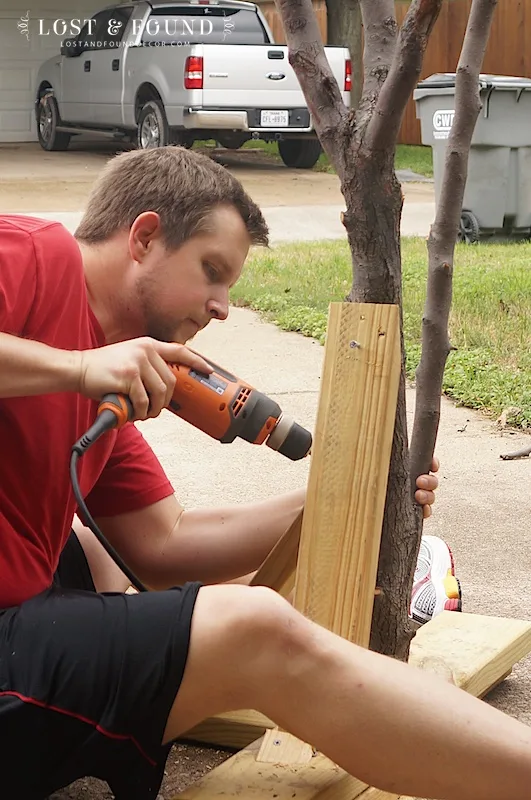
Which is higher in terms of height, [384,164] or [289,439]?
[384,164]

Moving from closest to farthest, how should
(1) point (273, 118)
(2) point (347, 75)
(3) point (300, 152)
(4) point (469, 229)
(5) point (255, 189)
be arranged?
(4) point (469, 229) → (5) point (255, 189) → (1) point (273, 118) → (2) point (347, 75) → (3) point (300, 152)

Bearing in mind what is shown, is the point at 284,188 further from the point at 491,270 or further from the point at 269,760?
the point at 269,760

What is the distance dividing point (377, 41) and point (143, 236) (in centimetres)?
76

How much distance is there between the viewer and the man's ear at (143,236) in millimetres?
2424

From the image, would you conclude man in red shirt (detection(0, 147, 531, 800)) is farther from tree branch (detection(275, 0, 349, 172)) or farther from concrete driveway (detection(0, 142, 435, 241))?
concrete driveway (detection(0, 142, 435, 241))

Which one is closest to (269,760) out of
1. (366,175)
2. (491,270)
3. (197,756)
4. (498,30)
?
(197,756)

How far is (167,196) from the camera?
2453mm

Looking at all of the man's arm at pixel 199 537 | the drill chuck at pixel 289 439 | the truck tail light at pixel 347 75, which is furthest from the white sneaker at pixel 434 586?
the truck tail light at pixel 347 75

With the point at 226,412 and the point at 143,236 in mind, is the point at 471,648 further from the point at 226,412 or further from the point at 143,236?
the point at 143,236

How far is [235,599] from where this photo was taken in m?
2.08

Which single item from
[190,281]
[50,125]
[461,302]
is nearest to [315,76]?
[190,281]

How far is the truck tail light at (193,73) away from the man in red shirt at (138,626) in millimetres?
13159

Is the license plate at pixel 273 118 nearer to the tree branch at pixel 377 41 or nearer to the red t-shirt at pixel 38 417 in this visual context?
the tree branch at pixel 377 41

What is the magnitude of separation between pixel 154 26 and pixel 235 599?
15.4 m
